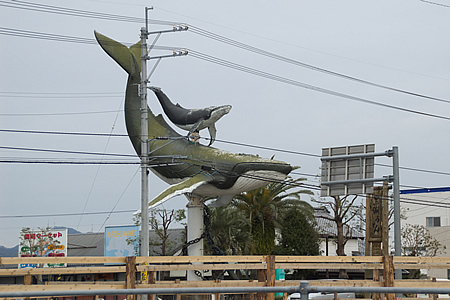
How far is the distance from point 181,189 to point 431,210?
33.0 meters

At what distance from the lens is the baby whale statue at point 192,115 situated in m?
29.4

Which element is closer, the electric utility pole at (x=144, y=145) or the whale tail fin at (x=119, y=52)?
the electric utility pole at (x=144, y=145)

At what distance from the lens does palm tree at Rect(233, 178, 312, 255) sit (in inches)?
1685

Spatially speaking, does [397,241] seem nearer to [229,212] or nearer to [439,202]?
[229,212]

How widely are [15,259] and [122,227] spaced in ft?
114

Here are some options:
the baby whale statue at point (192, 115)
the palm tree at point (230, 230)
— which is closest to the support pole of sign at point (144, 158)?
the baby whale statue at point (192, 115)

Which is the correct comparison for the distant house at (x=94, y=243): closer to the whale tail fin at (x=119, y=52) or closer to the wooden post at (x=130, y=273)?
the whale tail fin at (x=119, y=52)

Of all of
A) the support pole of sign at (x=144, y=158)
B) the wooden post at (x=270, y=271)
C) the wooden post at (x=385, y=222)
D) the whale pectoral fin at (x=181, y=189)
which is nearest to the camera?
the wooden post at (x=270, y=271)

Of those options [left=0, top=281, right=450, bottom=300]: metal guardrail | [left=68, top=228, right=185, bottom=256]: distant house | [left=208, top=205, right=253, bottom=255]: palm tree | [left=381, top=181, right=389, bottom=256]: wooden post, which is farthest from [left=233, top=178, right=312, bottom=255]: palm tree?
[left=0, top=281, right=450, bottom=300]: metal guardrail

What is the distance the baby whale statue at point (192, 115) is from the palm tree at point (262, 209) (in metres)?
13.1

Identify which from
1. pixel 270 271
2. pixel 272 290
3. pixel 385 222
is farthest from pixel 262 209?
pixel 272 290

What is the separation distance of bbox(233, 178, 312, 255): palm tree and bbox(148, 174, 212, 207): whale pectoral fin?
44.5 ft

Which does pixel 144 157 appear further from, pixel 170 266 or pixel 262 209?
pixel 262 209

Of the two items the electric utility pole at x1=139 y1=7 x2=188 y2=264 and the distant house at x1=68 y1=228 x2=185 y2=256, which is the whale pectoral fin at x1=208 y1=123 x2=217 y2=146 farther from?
the distant house at x1=68 y1=228 x2=185 y2=256
